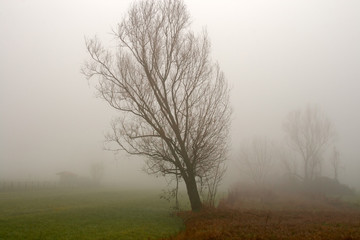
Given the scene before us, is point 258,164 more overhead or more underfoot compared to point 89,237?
more overhead

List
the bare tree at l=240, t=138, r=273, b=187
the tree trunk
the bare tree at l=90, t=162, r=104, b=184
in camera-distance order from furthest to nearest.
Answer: the bare tree at l=90, t=162, r=104, b=184 → the bare tree at l=240, t=138, r=273, b=187 → the tree trunk

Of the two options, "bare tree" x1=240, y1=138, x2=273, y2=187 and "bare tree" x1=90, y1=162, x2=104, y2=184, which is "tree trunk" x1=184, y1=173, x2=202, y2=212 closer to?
"bare tree" x1=240, y1=138, x2=273, y2=187

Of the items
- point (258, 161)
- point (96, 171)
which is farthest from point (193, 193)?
point (96, 171)

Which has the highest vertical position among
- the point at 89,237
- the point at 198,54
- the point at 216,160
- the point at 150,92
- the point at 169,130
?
the point at 198,54

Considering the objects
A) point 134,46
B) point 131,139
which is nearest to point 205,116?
point 131,139

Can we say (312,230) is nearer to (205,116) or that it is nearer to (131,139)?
(205,116)

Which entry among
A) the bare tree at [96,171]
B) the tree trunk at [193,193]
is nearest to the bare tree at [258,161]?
the tree trunk at [193,193]

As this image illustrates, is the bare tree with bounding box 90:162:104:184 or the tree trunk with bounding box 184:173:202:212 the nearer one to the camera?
the tree trunk with bounding box 184:173:202:212

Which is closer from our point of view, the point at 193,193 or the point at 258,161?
the point at 193,193

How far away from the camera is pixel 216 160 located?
2420cm

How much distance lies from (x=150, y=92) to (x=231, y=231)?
13.2m

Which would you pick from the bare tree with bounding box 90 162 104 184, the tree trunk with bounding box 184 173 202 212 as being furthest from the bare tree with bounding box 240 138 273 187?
the bare tree with bounding box 90 162 104 184

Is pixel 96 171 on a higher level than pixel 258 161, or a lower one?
lower

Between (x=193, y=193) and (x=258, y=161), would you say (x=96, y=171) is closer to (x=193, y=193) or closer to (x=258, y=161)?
(x=258, y=161)
